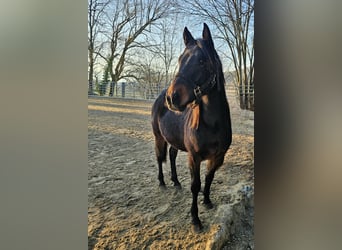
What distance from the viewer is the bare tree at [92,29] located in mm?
1589

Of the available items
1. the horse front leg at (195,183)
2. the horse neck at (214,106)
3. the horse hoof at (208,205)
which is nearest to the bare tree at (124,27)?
the horse neck at (214,106)

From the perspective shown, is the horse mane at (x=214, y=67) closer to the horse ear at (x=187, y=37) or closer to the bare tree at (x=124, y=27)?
the horse ear at (x=187, y=37)

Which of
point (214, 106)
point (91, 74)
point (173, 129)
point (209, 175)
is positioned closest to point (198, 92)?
point (214, 106)

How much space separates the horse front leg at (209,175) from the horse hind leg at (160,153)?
27 centimetres

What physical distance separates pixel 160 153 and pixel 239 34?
892 mm

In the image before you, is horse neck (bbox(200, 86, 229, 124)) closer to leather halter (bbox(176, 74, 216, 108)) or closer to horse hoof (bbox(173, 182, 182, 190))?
leather halter (bbox(176, 74, 216, 108))

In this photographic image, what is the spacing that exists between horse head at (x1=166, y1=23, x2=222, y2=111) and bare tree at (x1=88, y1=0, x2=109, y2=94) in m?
0.47

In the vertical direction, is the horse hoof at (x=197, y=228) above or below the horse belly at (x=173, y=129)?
below

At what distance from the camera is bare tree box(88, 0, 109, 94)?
1.59 meters

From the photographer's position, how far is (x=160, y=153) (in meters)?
1.83

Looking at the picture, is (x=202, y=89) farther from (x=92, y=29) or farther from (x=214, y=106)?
(x=92, y=29)
